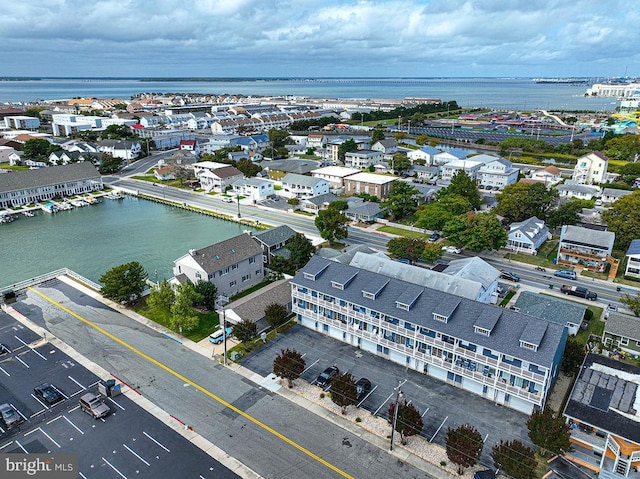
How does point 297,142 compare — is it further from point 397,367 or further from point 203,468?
point 203,468

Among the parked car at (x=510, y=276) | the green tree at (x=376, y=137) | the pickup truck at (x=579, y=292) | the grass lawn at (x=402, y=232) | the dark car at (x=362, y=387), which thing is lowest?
the dark car at (x=362, y=387)

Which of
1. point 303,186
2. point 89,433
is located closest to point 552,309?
point 89,433

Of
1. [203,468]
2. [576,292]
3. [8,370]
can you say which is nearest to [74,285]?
[8,370]

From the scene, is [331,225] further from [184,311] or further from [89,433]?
[89,433]

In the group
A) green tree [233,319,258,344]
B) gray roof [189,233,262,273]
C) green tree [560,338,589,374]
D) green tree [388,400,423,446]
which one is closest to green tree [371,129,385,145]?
gray roof [189,233,262,273]

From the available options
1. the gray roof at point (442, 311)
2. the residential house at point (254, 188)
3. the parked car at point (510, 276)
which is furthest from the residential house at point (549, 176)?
the gray roof at point (442, 311)

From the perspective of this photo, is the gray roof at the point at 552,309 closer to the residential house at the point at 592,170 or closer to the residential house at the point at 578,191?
the residential house at the point at 578,191

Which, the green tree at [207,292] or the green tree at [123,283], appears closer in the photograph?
the green tree at [207,292]
